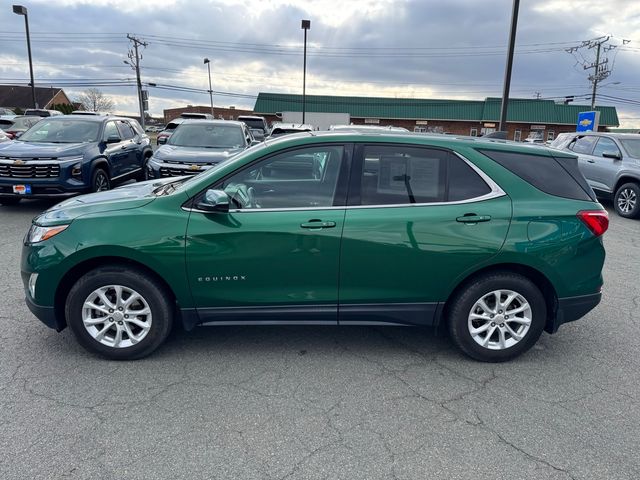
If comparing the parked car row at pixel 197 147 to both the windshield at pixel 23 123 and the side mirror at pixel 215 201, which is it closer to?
the side mirror at pixel 215 201

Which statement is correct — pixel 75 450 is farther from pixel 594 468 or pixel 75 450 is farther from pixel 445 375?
pixel 594 468

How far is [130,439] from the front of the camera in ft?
8.84

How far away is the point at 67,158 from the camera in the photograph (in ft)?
27.7

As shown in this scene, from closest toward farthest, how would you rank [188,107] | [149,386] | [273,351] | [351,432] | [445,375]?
[351,432] < [149,386] < [445,375] < [273,351] < [188,107]

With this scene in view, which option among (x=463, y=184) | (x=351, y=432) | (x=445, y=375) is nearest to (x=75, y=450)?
(x=351, y=432)

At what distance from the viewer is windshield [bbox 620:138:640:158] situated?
10461mm

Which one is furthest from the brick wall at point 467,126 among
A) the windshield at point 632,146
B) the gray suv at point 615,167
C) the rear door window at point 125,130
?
the rear door window at point 125,130

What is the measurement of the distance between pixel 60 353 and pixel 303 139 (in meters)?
2.51

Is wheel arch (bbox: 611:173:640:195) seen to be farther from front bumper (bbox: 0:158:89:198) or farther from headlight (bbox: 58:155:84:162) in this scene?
front bumper (bbox: 0:158:89:198)

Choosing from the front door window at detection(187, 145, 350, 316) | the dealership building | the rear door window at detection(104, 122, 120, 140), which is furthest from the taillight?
the dealership building

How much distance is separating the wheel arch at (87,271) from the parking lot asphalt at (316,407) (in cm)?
47

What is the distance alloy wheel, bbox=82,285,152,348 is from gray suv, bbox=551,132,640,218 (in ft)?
34.2

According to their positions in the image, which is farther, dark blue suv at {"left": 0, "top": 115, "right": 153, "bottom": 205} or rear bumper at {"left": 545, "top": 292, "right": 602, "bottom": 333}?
dark blue suv at {"left": 0, "top": 115, "right": 153, "bottom": 205}

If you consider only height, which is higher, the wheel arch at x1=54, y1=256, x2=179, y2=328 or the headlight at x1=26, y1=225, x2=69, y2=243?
the headlight at x1=26, y1=225, x2=69, y2=243
